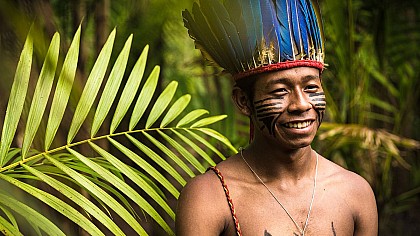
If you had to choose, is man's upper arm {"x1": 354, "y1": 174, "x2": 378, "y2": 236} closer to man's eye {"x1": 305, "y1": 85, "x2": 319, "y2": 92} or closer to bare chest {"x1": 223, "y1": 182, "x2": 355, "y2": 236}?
bare chest {"x1": 223, "y1": 182, "x2": 355, "y2": 236}

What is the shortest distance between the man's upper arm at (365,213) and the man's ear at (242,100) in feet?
1.09

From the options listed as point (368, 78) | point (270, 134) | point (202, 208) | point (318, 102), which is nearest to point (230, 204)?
point (202, 208)

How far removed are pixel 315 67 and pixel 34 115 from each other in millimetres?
618

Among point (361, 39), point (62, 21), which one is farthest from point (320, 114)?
point (361, 39)

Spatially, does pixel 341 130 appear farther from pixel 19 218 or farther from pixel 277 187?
pixel 19 218

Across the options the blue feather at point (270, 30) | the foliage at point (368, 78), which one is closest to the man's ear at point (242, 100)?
the blue feather at point (270, 30)

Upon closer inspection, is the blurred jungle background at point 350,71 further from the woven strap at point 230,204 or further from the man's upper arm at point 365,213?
the man's upper arm at point 365,213

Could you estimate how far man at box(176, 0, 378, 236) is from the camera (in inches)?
60.7

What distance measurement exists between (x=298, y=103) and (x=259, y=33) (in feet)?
0.59

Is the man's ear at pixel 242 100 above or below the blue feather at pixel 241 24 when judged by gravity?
below

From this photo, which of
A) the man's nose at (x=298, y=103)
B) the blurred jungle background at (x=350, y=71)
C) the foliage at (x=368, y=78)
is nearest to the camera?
the man's nose at (x=298, y=103)

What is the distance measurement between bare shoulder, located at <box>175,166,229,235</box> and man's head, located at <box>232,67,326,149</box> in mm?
176

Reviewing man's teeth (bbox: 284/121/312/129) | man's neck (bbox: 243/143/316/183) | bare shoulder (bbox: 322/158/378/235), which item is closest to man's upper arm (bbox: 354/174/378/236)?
bare shoulder (bbox: 322/158/378/235)

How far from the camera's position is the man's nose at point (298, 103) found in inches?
59.9
